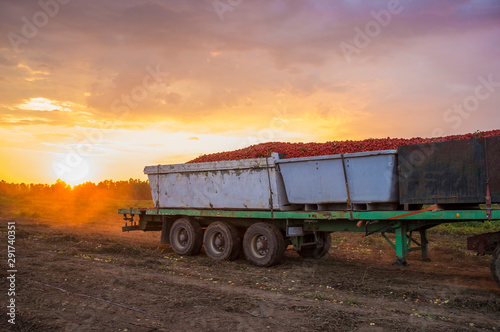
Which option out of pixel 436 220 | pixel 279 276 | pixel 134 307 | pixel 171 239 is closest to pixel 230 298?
pixel 134 307

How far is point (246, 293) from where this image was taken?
26.0ft

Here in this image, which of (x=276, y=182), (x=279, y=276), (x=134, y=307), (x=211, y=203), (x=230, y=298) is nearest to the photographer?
(x=134, y=307)

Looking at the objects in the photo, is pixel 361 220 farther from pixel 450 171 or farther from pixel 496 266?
pixel 496 266

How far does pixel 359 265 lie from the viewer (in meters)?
10.9

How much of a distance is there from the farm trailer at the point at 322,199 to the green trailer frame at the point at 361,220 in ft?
0.07

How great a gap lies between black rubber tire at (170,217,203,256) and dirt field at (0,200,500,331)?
0.43m

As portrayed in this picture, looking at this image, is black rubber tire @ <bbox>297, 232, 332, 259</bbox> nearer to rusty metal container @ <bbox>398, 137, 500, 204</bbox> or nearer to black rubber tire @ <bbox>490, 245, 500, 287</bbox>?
rusty metal container @ <bbox>398, 137, 500, 204</bbox>

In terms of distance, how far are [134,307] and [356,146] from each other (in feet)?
19.2

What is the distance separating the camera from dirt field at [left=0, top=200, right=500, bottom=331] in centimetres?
607

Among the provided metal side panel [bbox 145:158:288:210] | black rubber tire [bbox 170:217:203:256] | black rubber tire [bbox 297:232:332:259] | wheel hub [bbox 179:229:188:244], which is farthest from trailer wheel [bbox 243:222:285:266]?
wheel hub [bbox 179:229:188:244]

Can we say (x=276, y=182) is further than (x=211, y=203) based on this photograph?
No

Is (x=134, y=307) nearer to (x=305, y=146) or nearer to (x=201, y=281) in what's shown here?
(x=201, y=281)

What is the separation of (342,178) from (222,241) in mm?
4208

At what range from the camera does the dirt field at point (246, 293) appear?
19.9 ft
